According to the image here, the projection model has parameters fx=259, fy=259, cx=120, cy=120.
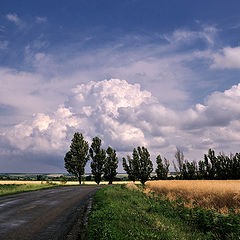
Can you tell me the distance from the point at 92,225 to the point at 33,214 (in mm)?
5317

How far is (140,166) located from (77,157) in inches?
784

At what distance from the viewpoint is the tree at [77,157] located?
72.3 meters

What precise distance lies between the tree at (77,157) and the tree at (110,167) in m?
6.57

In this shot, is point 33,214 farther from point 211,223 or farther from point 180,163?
point 180,163

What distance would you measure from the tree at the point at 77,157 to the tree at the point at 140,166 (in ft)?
52.6

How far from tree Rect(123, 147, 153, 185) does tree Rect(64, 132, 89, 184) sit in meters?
16.0

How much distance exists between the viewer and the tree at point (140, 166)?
7835 cm

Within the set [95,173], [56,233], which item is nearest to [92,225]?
[56,233]

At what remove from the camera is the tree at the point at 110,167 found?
7562 centimetres

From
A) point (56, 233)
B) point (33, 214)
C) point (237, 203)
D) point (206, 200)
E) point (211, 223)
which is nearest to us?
point (56, 233)

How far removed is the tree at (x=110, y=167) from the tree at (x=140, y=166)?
22.1 ft

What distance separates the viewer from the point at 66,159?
75.2m

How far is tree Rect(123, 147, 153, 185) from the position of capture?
78.3 m

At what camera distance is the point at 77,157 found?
239ft
